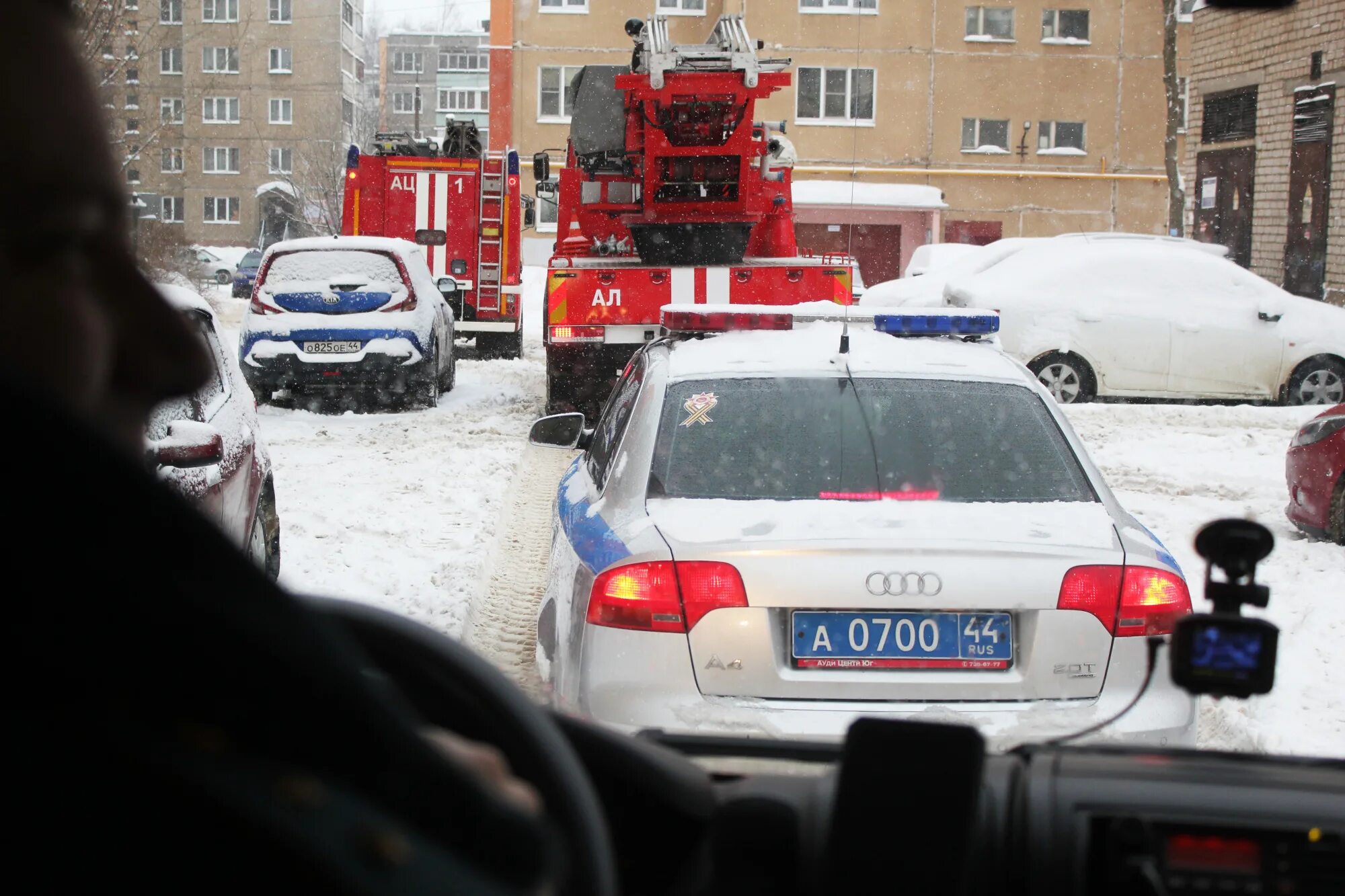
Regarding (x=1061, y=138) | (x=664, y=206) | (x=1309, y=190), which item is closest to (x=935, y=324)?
(x=664, y=206)

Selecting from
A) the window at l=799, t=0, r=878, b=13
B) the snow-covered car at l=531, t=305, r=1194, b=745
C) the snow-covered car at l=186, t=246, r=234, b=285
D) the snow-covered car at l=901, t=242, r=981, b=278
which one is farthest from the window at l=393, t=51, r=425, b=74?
the snow-covered car at l=531, t=305, r=1194, b=745

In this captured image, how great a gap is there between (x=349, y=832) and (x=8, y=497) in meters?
0.25

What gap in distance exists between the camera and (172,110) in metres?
20.2

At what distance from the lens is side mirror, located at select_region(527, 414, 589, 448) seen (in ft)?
18.2

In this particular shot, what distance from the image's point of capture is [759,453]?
4246mm

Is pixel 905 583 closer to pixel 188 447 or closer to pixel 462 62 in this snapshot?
pixel 188 447

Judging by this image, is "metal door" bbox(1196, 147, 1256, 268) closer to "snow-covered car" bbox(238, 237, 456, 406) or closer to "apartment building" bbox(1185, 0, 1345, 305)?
"apartment building" bbox(1185, 0, 1345, 305)

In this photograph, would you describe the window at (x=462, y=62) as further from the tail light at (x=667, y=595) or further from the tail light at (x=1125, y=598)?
the tail light at (x=1125, y=598)

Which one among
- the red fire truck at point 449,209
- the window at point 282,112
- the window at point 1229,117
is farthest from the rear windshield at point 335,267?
the window at point 282,112

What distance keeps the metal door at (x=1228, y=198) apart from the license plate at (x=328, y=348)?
19.5 m

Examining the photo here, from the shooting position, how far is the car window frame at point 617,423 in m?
4.67

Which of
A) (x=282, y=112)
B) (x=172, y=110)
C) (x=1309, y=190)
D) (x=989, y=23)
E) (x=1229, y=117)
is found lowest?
(x=1309, y=190)

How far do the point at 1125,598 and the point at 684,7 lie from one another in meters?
47.7

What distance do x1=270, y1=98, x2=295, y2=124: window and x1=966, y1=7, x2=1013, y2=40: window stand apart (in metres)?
31.8
